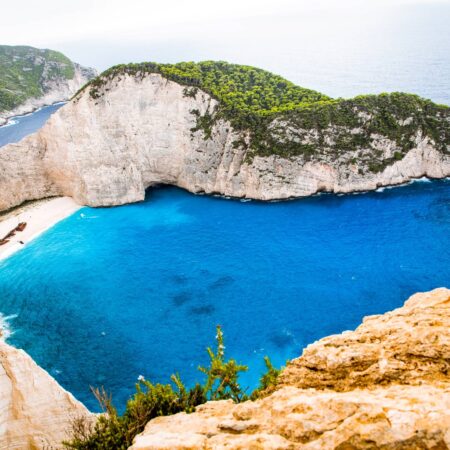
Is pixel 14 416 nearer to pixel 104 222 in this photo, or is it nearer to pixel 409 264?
pixel 104 222

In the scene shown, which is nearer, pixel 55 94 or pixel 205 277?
pixel 205 277

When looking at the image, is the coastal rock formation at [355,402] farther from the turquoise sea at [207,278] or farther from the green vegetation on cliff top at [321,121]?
the green vegetation on cliff top at [321,121]

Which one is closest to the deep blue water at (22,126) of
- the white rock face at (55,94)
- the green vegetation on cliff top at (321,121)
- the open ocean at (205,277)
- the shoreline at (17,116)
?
the shoreline at (17,116)

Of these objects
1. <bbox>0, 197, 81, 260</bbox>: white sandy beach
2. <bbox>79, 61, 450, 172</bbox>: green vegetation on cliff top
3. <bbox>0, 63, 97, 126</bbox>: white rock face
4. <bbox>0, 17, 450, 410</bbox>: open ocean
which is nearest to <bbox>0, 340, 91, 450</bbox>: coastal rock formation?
<bbox>0, 17, 450, 410</bbox>: open ocean

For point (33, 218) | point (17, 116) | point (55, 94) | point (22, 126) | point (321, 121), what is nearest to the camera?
point (33, 218)

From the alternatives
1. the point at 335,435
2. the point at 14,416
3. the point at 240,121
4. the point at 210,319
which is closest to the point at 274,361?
the point at 210,319

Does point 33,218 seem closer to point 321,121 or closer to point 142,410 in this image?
point 321,121

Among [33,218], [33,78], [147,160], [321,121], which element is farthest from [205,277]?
[33,78]
